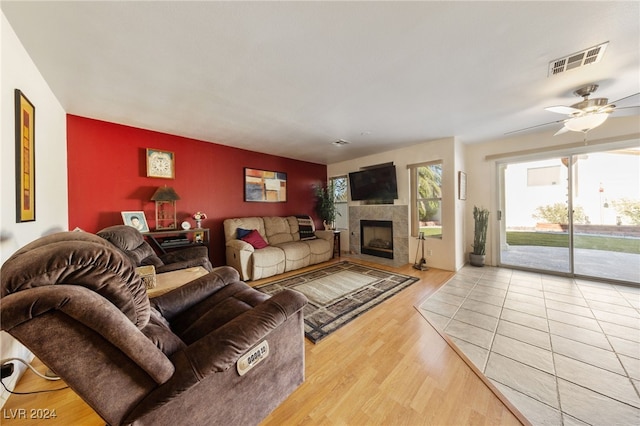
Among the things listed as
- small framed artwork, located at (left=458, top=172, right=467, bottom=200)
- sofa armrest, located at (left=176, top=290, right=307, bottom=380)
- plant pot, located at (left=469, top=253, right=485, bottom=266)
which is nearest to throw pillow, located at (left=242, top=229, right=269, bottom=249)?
sofa armrest, located at (left=176, top=290, right=307, bottom=380)

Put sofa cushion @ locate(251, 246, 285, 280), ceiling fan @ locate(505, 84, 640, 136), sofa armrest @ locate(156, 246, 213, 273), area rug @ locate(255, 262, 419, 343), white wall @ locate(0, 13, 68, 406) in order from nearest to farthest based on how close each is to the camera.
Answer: white wall @ locate(0, 13, 68, 406)
ceiling fan @ locate(505, 84, 640, 136)
area rug @ locate(255, 262, 419, 343)
sofa armrest @ locate(156, 246, 213, 273)
sofa cushion @ locate(251, 246, 285, 280)

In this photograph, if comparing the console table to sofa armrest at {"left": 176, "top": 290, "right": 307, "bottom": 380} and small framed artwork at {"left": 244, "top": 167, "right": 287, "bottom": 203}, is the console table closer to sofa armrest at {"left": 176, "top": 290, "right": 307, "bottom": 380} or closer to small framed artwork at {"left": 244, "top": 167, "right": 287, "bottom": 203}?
small framed artwork at {"left": 244, "top": 167, "right": 287, "bottom": 203}

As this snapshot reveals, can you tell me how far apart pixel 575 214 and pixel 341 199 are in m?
4.06

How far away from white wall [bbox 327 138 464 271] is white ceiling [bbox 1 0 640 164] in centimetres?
93

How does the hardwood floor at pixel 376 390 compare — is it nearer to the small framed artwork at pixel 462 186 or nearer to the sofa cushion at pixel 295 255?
the sofa cushion at pixel 295 255

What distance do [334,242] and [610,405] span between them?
3.98m

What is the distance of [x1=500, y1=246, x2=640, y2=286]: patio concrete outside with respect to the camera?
3127 mm

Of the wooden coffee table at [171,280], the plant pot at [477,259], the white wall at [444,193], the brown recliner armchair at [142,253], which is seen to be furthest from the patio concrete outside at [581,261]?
the brown recliner armchair at [142,253]

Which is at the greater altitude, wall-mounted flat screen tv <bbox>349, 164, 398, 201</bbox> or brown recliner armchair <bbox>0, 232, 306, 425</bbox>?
wall-mounted flat screen tv <bbox>349, 164, 398, 201</bbox>

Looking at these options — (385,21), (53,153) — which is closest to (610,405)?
(385,21)

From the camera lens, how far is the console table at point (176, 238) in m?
3.12

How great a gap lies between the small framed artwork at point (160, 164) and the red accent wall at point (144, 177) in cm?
8

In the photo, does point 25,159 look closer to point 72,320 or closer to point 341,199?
point 72,320

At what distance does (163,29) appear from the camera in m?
1.43
